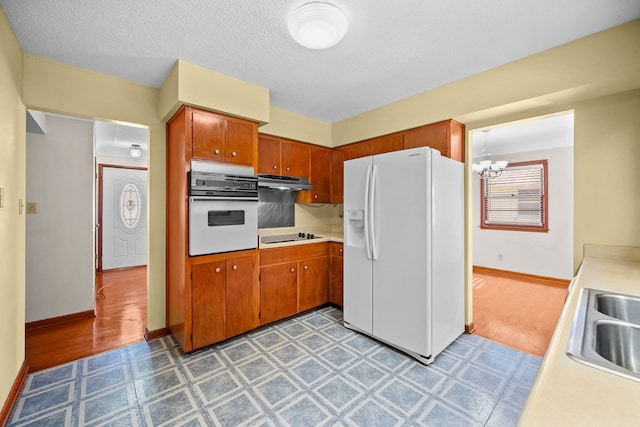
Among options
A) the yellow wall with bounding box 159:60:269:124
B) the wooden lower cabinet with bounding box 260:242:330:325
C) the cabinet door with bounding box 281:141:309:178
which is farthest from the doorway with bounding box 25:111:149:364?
the cabinet door with bounding box 281:141:309:178

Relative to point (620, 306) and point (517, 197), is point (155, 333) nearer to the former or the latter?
point (620, 306)

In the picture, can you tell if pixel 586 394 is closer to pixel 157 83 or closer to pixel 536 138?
pixel 157 83

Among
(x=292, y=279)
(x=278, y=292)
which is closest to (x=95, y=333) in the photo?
(x=278, y=292)

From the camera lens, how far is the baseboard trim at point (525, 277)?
4645 mm

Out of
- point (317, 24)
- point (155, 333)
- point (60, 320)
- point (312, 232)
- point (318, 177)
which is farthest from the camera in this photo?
point (312, 232)

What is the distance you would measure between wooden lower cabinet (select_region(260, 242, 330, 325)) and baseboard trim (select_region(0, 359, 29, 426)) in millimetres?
1797

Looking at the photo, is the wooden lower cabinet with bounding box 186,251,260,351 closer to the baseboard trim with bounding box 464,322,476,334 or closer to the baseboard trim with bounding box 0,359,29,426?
the baseboard trim with bounding box 0,359,29,426

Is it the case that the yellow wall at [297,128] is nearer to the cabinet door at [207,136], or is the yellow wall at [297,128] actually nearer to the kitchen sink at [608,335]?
the cabinet door at [207,136]

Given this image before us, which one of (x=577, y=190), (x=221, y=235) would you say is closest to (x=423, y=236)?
(x=577, y=190)

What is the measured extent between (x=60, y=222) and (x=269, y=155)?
2.54 m

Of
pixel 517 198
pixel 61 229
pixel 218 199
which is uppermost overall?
pixel 517 198

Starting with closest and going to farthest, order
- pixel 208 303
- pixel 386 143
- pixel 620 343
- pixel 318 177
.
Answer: pixel 620 343
pixel 208 303
pixel 386 143
pixel 318 177

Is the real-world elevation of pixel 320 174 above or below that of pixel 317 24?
below

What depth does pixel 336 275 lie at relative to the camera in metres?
3.53
